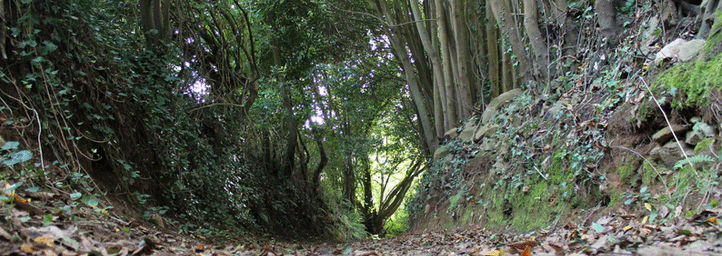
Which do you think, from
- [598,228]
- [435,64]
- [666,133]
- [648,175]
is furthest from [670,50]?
[435,64]

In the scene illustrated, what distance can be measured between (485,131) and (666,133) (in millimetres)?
3859

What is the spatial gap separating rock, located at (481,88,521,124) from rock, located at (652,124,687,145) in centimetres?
371

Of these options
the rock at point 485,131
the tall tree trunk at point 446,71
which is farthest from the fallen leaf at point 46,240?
the tall tree trunk at point 446,71

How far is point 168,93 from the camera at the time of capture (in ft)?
16.3

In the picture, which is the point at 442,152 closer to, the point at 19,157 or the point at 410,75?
the point at 410,75

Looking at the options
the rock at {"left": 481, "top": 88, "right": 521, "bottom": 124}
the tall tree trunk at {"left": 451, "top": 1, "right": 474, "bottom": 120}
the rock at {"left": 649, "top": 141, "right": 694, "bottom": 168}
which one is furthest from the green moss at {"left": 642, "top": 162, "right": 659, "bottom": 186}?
the tall tree trunk at {"left": 451, "top": 1, "right": 474, "bottom": 120}

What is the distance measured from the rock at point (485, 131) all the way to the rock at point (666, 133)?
3349 millimetres

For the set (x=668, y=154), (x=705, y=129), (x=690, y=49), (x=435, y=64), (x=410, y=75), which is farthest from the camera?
(x=410, y=75)

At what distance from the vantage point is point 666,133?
289cm

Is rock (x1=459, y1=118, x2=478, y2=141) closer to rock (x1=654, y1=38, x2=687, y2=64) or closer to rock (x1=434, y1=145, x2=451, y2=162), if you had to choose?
rock (x1=434, y1=145, x2=451, y2=162)

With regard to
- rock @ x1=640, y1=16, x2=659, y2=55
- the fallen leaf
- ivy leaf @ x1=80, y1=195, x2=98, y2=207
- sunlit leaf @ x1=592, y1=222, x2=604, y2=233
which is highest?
rock @ x1=640, y1=16, x2=659, y2=55

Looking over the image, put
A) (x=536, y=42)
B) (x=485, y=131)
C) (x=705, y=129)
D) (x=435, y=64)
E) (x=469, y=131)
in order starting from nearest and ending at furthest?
(x=705, y=129)
(x=536, y=42)
(x=485, y=131)
(x=469, y=131)
(x=435, y=64)

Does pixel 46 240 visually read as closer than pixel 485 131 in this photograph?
Yes

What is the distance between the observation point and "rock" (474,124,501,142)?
6.45 m
